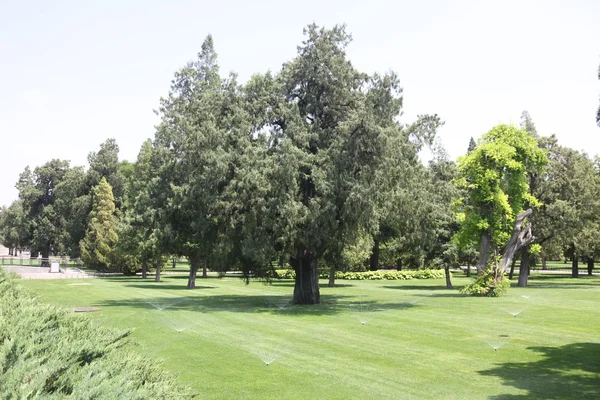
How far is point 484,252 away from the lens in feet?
129

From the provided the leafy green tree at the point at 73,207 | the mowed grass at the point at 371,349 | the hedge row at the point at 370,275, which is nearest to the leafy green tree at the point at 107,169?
the leafy green tree at the point at 73,207

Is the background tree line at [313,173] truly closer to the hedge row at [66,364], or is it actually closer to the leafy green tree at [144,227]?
the leafy green tree at [144,227]

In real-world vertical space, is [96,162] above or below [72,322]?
above

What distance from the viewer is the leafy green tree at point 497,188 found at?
39.5 m

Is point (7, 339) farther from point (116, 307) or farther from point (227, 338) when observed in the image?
point (116, 307)

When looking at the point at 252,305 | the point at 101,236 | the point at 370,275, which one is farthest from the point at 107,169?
the point at 252,305

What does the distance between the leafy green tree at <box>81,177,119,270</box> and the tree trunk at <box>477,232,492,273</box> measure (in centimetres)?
4256

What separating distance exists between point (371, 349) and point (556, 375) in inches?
201

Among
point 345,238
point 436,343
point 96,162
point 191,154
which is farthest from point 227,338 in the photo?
point 96,162

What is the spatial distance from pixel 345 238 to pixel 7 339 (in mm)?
23663

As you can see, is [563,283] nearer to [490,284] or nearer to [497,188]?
A: [497,188]

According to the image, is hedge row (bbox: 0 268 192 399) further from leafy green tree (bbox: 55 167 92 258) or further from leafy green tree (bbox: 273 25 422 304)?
leafy green tree (bbox: 55 167 92 258)

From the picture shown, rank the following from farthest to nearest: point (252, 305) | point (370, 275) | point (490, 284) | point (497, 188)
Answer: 1. point (370, 275)
2. point (497, 188)
3. point (490, 284)
4. point (252, 305)

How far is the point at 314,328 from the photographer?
20.6 m
